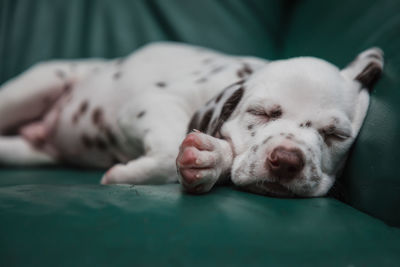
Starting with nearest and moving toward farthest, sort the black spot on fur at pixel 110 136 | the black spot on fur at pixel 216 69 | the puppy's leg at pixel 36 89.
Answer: the black spot on fur at pixel 216 69 < the black spot on fur at pixel 110 136 < the puppy's leg at pixel 36 89

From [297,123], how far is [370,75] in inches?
15.7

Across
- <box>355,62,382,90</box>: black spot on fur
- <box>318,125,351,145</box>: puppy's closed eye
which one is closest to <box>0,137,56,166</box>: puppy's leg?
<box>318,125,351,145</box>: puppy's closed eye

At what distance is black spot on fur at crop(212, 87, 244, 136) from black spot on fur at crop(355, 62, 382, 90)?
49 centimetres

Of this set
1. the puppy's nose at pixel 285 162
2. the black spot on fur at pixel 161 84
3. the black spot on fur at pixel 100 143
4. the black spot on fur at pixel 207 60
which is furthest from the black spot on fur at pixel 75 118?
the puppy's nose at pixel 285 162

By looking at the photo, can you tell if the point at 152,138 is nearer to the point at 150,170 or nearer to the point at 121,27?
the point at 150,170

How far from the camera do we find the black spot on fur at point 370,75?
166cm

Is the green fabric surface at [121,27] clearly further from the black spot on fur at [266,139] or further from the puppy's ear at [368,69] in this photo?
the black spot on fur at [266,139]

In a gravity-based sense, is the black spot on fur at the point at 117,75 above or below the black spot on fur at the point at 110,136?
above

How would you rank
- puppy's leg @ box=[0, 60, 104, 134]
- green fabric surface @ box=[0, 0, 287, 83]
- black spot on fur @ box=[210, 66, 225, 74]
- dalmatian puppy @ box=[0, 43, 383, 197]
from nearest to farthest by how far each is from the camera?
dalmatian puppy @ box=[0, 43, 383, 197]
black spot on fur @ box=[210, 66, 225, 74]
puppy's leg @ box=[0, 60, 104, 134]
green fabric surface @ box=[0, 0, 287, 83]

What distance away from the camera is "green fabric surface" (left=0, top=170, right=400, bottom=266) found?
0.96m

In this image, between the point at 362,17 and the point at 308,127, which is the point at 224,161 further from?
the point at 362,17

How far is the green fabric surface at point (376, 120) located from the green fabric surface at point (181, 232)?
10 centimetres

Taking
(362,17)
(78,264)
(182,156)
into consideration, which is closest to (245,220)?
(182,156)

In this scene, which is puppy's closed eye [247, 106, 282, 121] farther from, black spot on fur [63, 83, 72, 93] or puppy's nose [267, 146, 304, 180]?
black spot on fur [63, 83, 72, 93]
